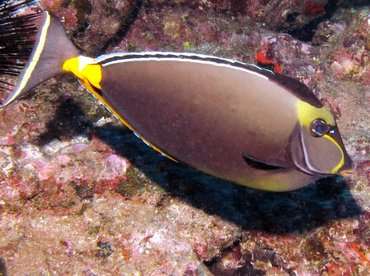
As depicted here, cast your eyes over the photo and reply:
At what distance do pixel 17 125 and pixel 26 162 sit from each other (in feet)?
1.60

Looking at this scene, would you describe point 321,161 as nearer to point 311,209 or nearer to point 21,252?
point 311,209

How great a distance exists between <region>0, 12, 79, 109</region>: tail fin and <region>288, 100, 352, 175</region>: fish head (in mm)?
1329

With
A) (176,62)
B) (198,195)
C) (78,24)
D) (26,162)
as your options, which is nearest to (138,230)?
(198,195)

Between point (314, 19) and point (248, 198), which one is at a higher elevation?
point (314, 19)

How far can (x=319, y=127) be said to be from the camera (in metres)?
1.90

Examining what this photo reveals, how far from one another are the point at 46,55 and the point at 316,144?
5.23 feet

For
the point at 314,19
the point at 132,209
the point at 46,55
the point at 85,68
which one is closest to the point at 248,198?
the point at 132,209

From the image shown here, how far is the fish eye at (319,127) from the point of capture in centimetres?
190

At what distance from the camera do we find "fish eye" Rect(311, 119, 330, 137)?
1.90 metres

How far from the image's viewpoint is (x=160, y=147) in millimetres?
2209

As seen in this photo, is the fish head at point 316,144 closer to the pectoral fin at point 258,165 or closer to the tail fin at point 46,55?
the pectoral fin at point 258,165

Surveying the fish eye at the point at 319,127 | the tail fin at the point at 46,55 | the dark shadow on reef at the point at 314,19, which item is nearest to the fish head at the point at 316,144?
the fish eye at the point at 319,127

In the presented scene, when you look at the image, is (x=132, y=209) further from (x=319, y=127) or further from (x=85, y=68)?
(x=319, y=127)

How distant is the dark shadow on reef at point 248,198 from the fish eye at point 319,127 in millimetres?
1795
